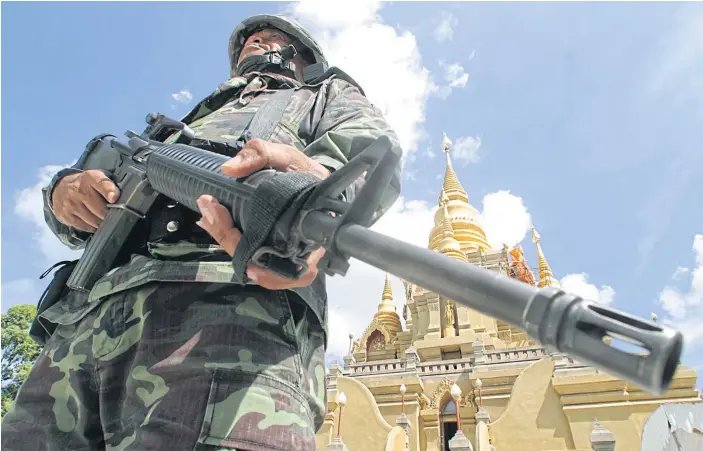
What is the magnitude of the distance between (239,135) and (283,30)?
1.27 meters

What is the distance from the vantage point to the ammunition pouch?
7.68 feet

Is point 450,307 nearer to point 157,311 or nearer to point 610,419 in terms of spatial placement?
point 610,419

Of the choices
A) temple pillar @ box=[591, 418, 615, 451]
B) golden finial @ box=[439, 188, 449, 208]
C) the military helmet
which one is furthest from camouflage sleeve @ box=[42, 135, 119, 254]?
golden finial @ box=[439, 188, 449, 208]

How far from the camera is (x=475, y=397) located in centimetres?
1609

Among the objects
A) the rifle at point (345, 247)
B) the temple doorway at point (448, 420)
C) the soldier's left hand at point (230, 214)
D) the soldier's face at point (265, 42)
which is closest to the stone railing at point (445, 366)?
the temple doorway at point (448, 420)

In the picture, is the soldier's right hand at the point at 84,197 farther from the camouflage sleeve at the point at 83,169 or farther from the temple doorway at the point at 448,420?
the temple doorway at the point at 448,420

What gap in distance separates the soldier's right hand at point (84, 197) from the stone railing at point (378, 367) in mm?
15763

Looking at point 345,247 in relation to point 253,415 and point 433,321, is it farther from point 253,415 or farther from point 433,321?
point 433,321

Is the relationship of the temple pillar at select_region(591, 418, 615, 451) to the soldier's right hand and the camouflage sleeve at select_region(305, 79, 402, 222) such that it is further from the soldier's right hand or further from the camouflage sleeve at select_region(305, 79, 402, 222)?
the soldier's right hand

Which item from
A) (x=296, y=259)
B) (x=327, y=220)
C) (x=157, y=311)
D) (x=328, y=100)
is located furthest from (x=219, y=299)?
(x=328, y=100)

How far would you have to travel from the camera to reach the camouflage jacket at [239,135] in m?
1.89

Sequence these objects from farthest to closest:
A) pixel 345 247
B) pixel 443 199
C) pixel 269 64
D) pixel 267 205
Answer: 1. pixel 443 199
2. pixel 269 64
3. pixel 267 205
4. pixel 345 247

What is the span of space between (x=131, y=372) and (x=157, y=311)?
22 centimetres

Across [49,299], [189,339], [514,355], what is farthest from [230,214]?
[514,355]
